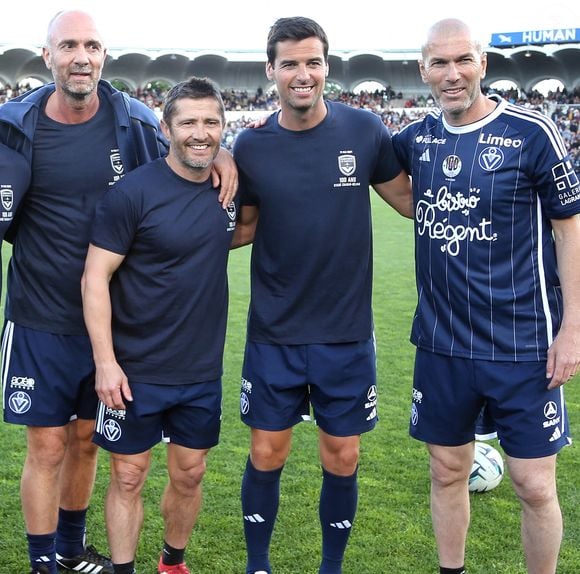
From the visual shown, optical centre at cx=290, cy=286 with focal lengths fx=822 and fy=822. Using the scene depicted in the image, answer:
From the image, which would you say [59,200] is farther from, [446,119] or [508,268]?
[508,268]

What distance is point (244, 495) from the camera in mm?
3717

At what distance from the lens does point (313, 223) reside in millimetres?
3502

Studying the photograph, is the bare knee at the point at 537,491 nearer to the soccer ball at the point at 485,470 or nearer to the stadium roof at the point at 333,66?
the soccer ball at the point at 485,470

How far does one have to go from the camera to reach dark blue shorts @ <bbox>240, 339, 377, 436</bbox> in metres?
3.58

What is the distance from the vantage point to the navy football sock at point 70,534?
154 inches

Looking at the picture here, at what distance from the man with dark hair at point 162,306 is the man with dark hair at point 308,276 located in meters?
0.20

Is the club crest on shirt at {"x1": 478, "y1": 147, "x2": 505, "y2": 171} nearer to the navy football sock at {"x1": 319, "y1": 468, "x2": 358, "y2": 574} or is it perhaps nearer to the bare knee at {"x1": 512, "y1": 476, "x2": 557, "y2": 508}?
the bare knee at {"x1": 512, "y1": 476, "x2": 557, "y2": 508}

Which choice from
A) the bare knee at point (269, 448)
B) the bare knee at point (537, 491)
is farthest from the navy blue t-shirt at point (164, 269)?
the bare knee at point (537, 491)

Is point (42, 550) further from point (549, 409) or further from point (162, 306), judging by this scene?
point (549, 409)

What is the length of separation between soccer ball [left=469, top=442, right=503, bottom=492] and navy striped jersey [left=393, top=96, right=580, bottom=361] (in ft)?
5.28

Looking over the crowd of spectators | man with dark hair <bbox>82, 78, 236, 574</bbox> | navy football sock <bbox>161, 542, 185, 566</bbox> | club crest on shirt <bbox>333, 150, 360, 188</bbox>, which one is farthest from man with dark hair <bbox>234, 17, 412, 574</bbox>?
the crowd of spectators

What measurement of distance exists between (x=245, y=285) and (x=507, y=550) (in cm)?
776

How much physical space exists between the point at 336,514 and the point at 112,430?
1065 millimetres

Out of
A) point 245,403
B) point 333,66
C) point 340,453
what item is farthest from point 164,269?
point 333,66
